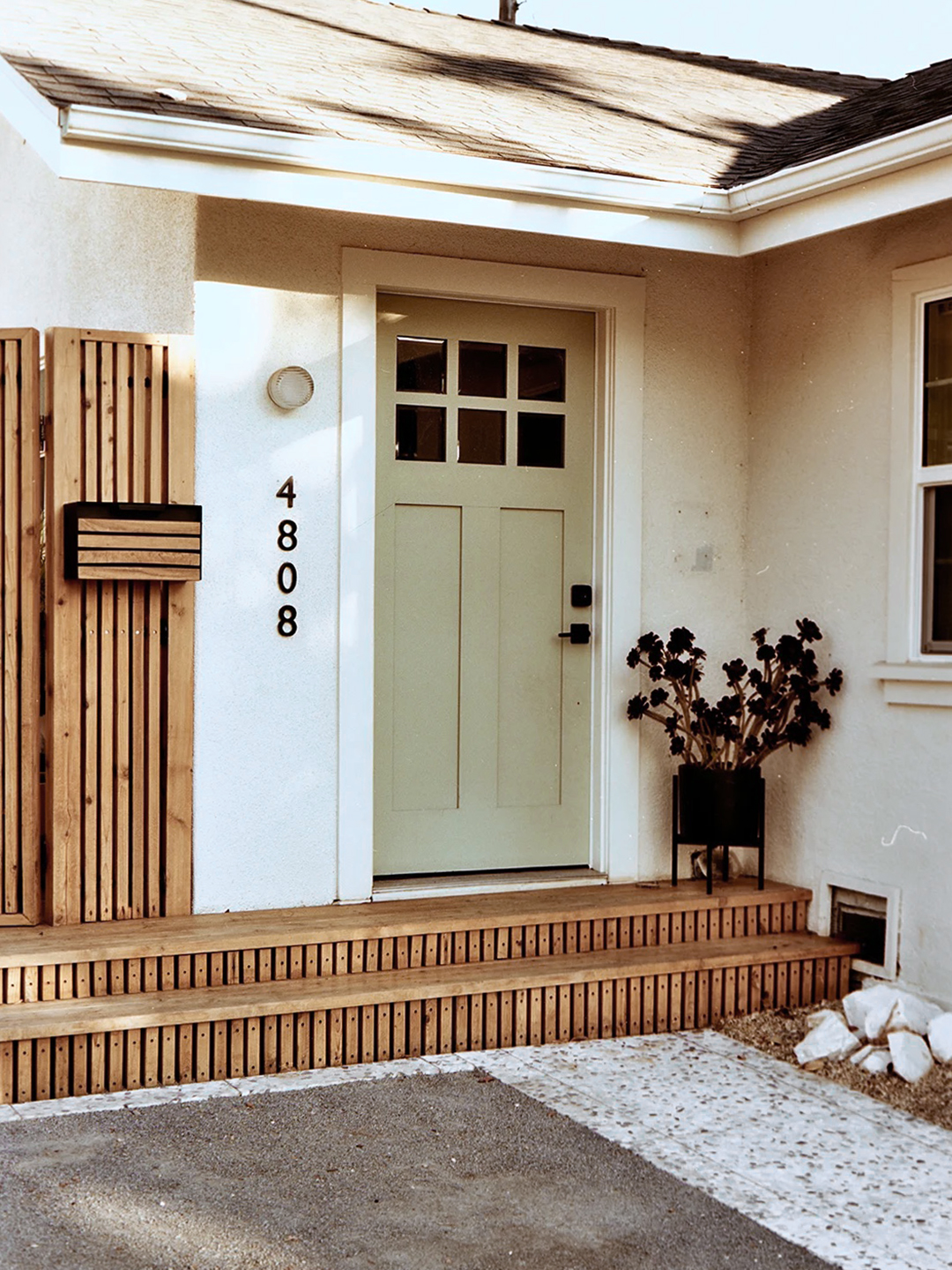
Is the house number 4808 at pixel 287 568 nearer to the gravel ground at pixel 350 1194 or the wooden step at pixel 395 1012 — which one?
the wooden step at pixel 395 1012

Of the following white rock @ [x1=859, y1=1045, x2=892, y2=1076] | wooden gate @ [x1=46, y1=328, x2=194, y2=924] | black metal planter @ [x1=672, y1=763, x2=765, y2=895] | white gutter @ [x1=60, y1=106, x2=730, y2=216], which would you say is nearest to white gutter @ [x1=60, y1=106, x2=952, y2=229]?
white gutter @ [x1=60, y1=106, x2=730, y2=216]

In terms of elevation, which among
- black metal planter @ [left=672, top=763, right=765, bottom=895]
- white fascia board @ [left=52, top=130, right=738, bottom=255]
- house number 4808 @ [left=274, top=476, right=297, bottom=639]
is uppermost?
white fascia board @ [left=52, top=130, right=738, bottom=255]

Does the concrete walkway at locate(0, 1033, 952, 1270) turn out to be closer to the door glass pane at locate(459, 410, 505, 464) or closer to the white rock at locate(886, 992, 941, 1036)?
the white rock at locate(886, 992, 941, 1036)

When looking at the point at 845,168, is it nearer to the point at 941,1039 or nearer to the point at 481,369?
the point at 481,369

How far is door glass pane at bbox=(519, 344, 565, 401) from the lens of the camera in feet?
18.4

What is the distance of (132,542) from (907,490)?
273cm

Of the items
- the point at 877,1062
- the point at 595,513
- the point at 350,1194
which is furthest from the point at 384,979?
the point at 595,513

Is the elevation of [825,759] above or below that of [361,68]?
below

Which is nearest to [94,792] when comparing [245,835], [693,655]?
[245,835]

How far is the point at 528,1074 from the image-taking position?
14.5 feet

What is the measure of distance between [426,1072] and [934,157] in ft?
10.6

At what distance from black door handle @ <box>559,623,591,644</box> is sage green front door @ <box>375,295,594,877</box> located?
4cm

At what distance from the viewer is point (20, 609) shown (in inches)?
185

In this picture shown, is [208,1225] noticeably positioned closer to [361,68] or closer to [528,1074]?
[528,1074]
